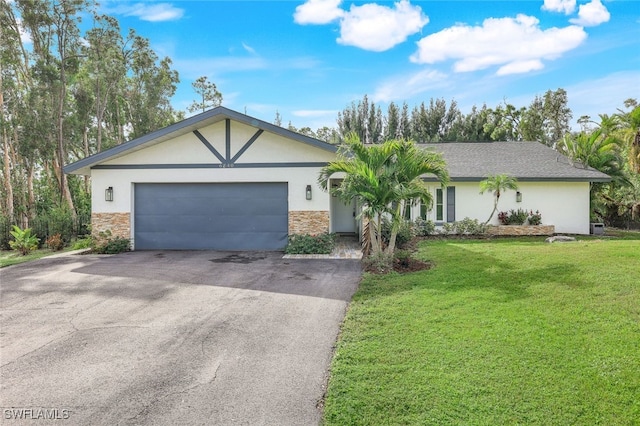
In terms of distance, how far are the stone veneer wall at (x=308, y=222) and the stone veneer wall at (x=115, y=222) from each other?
5.42 m

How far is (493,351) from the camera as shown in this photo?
12.3ft

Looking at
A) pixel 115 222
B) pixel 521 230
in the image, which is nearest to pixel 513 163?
pixel 521 230

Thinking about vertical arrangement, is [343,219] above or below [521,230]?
above

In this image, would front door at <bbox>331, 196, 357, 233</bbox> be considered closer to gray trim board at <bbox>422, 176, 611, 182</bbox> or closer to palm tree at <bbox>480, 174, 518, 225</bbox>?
gray trim board at <bbox>422, 176, 611, 182</bbox>

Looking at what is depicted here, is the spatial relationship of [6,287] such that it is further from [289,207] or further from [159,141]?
[289,207]

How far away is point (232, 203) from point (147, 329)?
7005mm

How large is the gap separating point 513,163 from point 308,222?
31.2 ft

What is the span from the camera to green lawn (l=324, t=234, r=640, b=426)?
283cm

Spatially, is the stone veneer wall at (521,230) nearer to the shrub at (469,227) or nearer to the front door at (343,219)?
the shrub at (469,227)

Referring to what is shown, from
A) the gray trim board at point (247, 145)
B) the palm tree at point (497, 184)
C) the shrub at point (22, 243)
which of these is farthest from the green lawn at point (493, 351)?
the shrub at point (22, 243)

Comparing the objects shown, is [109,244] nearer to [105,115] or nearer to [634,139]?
[105,115]

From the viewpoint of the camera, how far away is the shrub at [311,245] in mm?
10594

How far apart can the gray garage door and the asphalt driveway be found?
3429mm

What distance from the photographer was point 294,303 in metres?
5.89
